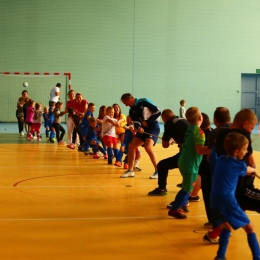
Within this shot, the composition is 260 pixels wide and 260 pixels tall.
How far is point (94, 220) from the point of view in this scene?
20.8ft

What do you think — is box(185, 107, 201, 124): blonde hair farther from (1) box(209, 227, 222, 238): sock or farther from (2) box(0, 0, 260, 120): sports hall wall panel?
(2) box(0, 0, 260, 120): sports hall wall panel

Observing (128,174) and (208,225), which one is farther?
(128,174)

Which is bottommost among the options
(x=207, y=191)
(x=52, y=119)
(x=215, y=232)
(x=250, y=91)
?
(x=215, y=232)

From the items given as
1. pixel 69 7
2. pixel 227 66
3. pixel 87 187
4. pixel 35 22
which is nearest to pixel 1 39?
pixel 35 22

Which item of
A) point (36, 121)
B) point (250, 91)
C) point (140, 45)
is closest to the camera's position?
point (36, 121)

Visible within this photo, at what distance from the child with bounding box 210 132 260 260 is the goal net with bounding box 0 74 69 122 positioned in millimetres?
23762

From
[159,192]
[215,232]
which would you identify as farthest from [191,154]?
[159,192]

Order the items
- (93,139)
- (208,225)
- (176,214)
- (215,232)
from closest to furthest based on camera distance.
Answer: (215,232) < (208,225) < (176,214) < (93,139)

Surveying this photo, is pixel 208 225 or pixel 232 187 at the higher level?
pixel 232 187

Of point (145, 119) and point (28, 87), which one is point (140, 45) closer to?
point (28, 87)

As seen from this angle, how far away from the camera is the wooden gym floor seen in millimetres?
5039

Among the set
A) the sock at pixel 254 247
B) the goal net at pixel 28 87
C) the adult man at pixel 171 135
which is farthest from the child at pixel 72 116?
the goal net at pixel 28 87

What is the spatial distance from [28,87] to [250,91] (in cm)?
1276

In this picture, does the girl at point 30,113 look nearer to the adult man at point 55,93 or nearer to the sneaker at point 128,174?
the adult man at point 55,93
